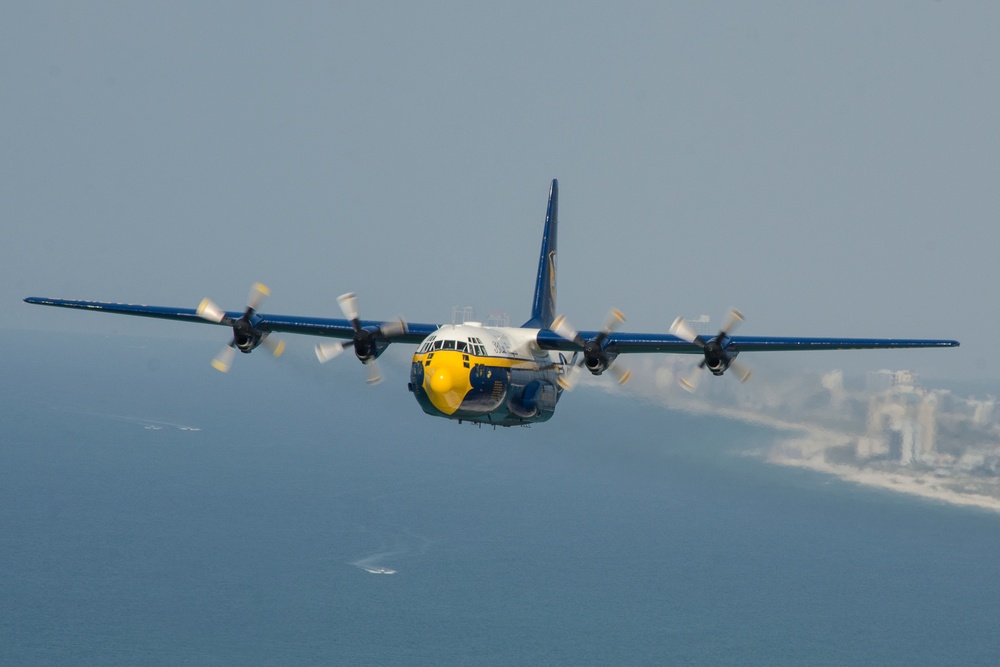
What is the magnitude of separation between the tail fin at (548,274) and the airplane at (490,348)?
510cm

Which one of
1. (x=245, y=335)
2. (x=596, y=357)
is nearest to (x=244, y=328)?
(x=245, y=335)

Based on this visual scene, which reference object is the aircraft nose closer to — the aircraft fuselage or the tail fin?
the aircraft fuselage

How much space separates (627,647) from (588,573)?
29.3m

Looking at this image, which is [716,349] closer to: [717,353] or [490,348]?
[717,353]

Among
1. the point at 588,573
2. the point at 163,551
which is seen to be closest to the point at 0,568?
the point at 163,551

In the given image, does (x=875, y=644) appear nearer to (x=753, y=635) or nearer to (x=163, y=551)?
(x=753, y=635)

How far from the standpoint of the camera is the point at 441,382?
45.1 metres

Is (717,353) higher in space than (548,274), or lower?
lower

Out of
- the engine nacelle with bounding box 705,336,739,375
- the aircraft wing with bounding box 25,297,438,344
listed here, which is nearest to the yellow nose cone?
the aircraft wing with bounding box 25,297,438,344

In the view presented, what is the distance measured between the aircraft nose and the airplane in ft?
0.15

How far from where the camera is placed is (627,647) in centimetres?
16750

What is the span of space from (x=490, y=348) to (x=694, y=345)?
10325 mm

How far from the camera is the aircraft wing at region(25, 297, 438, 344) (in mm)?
53031

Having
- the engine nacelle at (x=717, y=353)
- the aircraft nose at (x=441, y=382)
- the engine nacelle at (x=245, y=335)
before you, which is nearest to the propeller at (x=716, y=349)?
the engine nacelle at (x=717, y=353)
